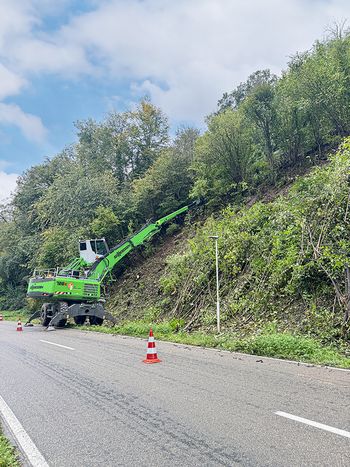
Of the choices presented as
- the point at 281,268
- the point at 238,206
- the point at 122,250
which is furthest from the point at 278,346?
the point at 122,250

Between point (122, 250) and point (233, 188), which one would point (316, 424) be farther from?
point (233, 188)

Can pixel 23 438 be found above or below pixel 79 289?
below

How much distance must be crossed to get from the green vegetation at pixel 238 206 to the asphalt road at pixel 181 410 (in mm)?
2393

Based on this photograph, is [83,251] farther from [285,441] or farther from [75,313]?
[285,441]

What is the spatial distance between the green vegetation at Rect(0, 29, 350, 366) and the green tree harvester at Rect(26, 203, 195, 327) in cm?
225

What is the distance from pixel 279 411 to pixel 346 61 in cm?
1943

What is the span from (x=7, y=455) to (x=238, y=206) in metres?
18.4

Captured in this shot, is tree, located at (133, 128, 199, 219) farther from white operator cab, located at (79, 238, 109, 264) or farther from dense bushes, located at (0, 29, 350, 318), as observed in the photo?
white operator cab, located at (79, 238, 109, 264)

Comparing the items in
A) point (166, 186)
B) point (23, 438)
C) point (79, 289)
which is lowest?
point (23, 438)

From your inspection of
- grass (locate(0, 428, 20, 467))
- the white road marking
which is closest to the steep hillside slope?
the white road marking

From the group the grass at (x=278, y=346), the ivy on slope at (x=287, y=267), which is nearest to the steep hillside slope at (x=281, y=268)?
the ivy on slope at (x=287, y=267)

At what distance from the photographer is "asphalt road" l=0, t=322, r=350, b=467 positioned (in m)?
3.72

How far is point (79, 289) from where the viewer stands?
18297 millimetres

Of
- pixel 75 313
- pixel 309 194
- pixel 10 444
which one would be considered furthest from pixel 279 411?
pixel 75 313
